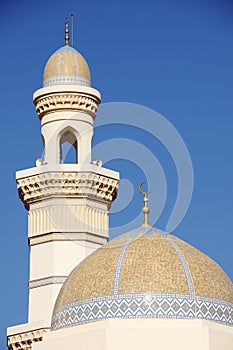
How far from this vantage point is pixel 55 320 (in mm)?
17422

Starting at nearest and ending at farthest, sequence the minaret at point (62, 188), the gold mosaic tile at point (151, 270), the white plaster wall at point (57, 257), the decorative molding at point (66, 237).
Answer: the gold mosaic tile at point (151, 270), the white plaster wall at point (57, 257), the minaret at point (62, 188), the decorative molding at point (66, 237)

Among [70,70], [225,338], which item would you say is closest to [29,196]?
[70,70]

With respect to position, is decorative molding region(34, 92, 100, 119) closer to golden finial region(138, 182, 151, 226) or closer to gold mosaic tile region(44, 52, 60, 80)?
gold mosaic tile region(44, 52, 60, 80)

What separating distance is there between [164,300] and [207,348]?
872 millimetres

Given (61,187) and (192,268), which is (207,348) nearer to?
(192,268)

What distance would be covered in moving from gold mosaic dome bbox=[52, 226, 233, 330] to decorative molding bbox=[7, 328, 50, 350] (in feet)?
15.7

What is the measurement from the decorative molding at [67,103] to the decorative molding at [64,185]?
54.7 inches

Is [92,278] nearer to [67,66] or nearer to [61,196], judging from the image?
[61,196]

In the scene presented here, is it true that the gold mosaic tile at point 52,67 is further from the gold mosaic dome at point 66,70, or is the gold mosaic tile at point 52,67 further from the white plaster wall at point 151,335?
the white plaster wall at point 151,335

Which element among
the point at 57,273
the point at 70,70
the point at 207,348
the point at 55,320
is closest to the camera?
the point at 207,348

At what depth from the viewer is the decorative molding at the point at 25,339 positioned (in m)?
22.3

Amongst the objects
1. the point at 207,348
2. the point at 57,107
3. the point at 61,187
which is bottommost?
the point at 207,348

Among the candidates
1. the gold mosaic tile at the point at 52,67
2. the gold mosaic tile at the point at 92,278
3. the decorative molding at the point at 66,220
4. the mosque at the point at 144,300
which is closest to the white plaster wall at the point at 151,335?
the mosque at the point at 144,300

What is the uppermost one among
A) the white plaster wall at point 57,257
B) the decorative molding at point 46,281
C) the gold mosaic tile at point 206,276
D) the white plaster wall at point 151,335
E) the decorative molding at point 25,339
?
the white plaster wall at point 57,257
